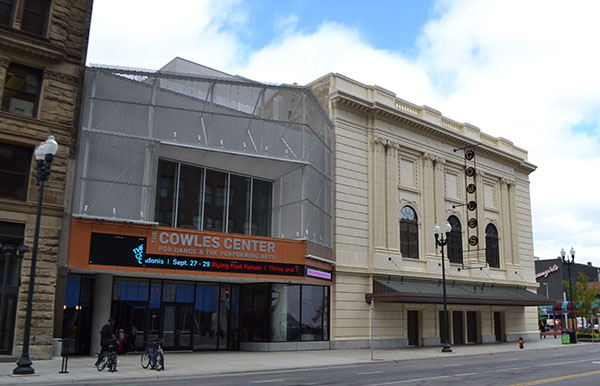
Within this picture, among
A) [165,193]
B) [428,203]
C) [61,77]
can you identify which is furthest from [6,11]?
[428,203]

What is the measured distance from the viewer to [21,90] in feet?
74.3

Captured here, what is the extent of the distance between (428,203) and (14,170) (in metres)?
27.1

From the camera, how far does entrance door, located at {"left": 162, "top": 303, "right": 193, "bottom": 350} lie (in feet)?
91.5

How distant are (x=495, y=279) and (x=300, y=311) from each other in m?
20.8

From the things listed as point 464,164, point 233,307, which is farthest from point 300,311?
point 464,164

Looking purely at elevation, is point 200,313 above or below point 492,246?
below

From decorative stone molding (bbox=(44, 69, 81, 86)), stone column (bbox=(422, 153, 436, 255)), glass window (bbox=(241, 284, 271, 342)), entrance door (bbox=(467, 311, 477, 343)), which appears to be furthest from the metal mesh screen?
entrance door (bbox=(467, 311, 477, 343))

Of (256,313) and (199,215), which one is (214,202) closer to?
(199,215)

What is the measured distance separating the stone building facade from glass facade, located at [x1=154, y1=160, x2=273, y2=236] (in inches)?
204

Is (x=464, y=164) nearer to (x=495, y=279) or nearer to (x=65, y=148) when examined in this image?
(x=495, y=279)

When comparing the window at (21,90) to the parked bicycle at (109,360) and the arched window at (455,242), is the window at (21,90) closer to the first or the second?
the parked bicycle at (109,360)

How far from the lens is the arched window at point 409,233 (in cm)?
3734

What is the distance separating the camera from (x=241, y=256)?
27078 millimetres

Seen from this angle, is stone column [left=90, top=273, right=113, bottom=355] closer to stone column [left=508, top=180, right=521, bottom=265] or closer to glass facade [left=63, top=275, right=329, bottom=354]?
glass facade [left=63, top=275, right=329, bottom=354]
